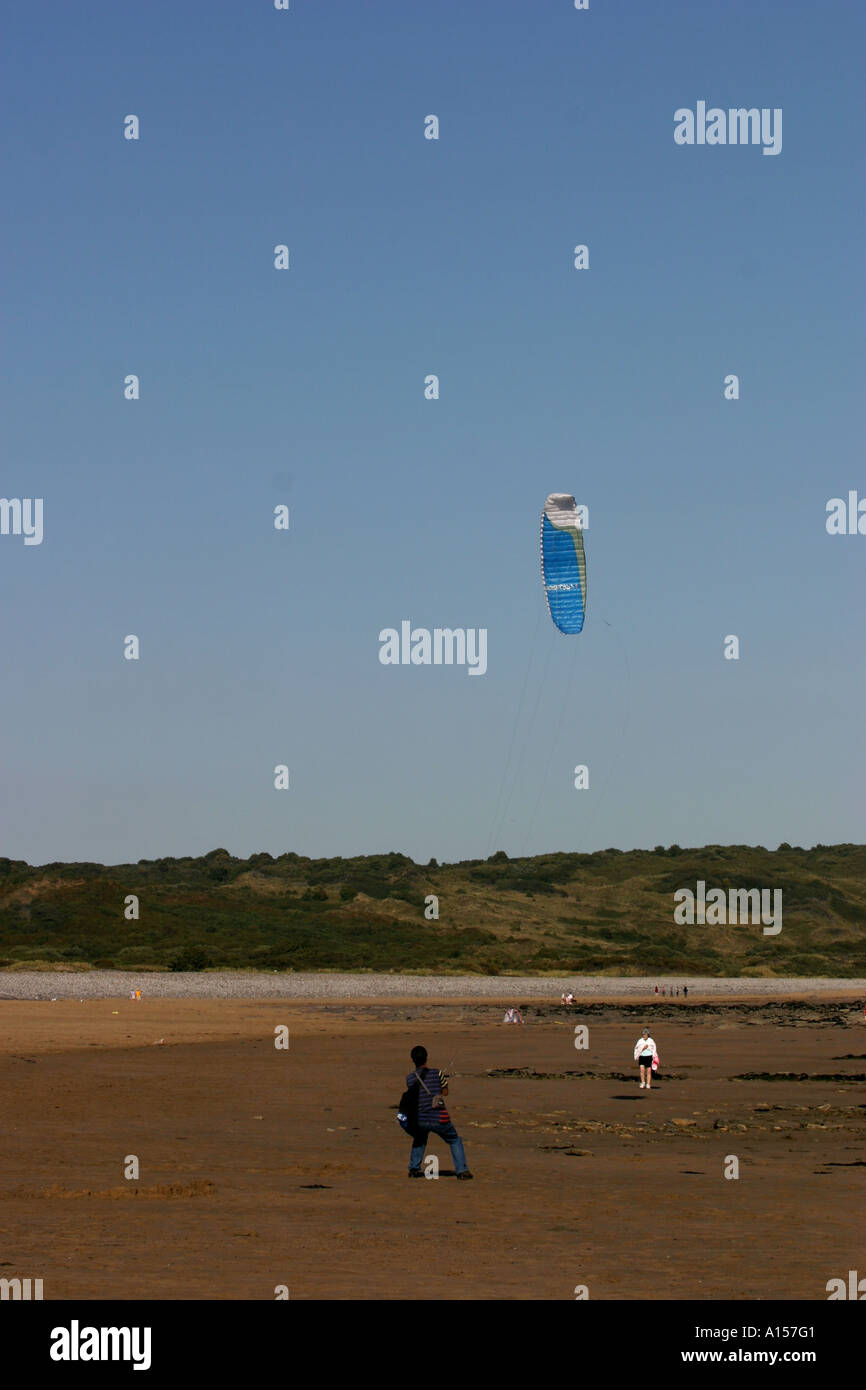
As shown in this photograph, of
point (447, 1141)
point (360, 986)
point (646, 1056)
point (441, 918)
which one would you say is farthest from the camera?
point (441, 918)

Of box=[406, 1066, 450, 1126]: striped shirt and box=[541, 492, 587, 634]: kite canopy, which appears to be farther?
box=[541, 492, 587, 634]: kite canopy

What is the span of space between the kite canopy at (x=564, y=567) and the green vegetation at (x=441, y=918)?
1592 inches

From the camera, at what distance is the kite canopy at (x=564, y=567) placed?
47219mm

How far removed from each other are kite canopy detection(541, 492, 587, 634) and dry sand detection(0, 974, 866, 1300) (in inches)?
506

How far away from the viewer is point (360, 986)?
71125 millimetres

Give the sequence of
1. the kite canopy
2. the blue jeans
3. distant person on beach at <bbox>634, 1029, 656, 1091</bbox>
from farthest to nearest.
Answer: the kite canopy → distant person on beach at <bbox>634, 1029, 656, 1091</bbox> → the blue jeans

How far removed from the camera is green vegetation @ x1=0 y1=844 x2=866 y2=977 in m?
91.4

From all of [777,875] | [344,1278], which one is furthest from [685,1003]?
[777,875]

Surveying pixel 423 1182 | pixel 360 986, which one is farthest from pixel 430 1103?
pixel 360 986

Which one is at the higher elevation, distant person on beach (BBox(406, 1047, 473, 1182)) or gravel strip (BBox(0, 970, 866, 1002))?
distant person on beach (BBox(406, 1047, 473, 1182))

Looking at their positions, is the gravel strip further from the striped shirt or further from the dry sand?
the striped shirt

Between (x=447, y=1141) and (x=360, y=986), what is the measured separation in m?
53.3

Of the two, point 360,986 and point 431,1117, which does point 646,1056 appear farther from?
point 360,986

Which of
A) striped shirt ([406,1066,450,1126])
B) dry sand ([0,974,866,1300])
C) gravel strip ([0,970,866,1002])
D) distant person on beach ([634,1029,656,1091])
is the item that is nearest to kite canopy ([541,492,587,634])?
dry sand ([0,974,866,1300])
